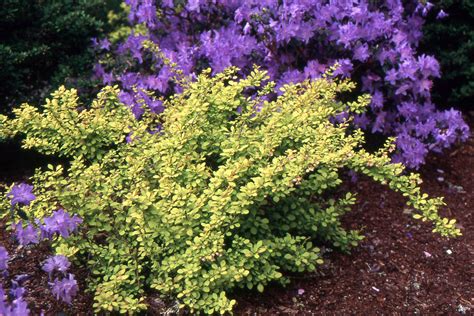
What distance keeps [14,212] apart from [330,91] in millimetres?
1641

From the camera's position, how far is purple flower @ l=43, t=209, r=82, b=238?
2527 millimetres

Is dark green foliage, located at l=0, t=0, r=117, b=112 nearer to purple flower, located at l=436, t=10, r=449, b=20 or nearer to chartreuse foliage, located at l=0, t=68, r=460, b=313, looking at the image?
chartreuse foliage, located at l=0, t=68, r=460, b=313

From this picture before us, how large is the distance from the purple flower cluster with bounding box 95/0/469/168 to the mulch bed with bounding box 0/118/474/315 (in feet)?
1.56

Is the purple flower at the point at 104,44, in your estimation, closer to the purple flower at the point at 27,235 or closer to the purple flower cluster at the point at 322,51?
the purple flower cluster at the point at 322,51

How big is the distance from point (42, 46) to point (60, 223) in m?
1.87

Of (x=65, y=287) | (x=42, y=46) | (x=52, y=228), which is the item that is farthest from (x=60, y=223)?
(x=42, y=46)

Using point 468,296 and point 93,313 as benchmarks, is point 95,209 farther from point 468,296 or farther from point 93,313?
point 468,296

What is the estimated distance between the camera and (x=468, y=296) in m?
3.04

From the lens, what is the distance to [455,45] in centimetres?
454

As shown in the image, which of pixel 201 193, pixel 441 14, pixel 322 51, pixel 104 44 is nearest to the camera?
pixel 201 193

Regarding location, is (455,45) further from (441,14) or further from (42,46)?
(42,46)

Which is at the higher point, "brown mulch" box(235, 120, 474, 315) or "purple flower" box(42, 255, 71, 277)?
"purple flower" box(42, 255, 71, 277)

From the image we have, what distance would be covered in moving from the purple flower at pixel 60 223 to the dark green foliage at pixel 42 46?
1612mm

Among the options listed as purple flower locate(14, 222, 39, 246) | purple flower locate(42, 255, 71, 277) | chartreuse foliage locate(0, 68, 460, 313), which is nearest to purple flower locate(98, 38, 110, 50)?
chartreuse foliage locate(0, 68, 460, 313)
